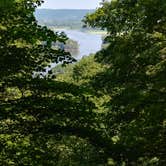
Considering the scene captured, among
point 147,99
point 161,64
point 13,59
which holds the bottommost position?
point 147,99

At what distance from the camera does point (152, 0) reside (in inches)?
615

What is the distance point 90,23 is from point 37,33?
1294 centimetres

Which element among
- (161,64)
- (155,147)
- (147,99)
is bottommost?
(155,147)

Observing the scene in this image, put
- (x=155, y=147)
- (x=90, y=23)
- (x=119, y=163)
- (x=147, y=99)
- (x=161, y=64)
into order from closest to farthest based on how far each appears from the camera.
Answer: (x=119, y=163) < (x=155, y=147) < (x=147, y=99) < (x=161, y=64) < (x=90, y=23)

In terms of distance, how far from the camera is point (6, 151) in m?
7.77

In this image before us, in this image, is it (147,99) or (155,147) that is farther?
(147,99)

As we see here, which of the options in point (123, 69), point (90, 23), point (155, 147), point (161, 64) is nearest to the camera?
point (155, 147)

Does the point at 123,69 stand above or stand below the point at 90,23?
below

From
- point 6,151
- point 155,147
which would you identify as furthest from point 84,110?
point 155,147

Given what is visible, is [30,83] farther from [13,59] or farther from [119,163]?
[119,163]

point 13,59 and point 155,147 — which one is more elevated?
point 13,59

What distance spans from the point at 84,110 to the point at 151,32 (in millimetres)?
10354

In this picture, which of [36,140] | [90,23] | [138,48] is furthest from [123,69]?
[36,140]

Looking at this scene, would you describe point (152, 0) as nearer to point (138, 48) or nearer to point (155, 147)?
point (138, 48)
